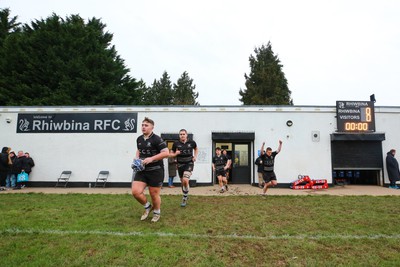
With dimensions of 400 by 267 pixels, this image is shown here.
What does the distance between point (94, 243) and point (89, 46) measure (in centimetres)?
2518

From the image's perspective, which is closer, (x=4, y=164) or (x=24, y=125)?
(x=4, y=164)

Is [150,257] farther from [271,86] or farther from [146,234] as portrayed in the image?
[271,86]

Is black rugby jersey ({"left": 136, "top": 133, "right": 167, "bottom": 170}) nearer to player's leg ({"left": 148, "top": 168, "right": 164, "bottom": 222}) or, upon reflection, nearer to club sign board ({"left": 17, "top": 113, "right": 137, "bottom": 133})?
player's leg ({"left": 148, "top": 168, "right": 164, "bottom": 222})

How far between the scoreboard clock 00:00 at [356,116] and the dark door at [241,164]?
4842 millimetres

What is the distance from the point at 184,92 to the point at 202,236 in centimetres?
3503

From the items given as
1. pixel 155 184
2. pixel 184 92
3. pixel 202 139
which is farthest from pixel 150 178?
pixel 184 92

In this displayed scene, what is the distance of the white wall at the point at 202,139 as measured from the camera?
1236 cm

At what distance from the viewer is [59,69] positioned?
73.8ft

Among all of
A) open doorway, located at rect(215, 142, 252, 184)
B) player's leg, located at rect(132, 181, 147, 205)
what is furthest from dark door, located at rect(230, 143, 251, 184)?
player's leg, located at rect(132, 181, 147, 205)

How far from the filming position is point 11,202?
7.45 metres

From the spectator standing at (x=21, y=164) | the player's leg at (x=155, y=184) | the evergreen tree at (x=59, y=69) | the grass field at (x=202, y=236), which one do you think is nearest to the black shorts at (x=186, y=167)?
the grass field at (x=202, y=236)

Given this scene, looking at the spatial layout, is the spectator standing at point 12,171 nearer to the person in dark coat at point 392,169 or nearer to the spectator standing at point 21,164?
the spectator standing at point 21,164

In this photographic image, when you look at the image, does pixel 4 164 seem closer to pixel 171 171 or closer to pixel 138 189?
pixel 171 171

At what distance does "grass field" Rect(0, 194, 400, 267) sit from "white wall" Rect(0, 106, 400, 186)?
5832 mm
